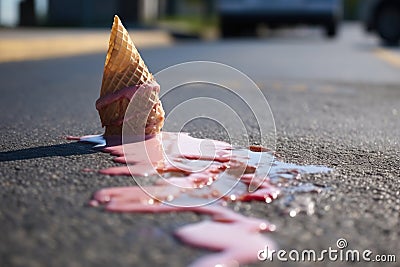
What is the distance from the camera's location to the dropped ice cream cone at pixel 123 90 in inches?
110

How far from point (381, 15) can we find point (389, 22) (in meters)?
0.24

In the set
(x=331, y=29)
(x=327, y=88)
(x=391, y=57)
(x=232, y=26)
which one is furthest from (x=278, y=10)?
(x=327, y=88)

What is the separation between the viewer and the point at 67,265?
4.68ft

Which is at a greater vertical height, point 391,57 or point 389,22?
point 389,22

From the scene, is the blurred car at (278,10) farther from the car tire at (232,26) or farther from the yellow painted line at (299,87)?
the yellow painted line at (299,87)

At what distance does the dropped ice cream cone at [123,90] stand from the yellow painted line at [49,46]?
19.4 feet

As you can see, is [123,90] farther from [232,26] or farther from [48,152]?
[232,26]

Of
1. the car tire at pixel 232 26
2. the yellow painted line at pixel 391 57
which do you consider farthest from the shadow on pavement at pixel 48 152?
the car tire at pixel 232 26

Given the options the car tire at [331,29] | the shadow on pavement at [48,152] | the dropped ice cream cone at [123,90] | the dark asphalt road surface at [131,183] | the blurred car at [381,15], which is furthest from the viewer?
the car tire at [331,29]

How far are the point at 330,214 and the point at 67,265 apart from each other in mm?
787

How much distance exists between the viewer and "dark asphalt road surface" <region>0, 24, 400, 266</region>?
60.9 inches

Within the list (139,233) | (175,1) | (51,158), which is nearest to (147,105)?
(51,158)

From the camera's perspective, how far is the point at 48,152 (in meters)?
2.64

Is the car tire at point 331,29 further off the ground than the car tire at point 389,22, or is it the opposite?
the car tire at point 389,22
